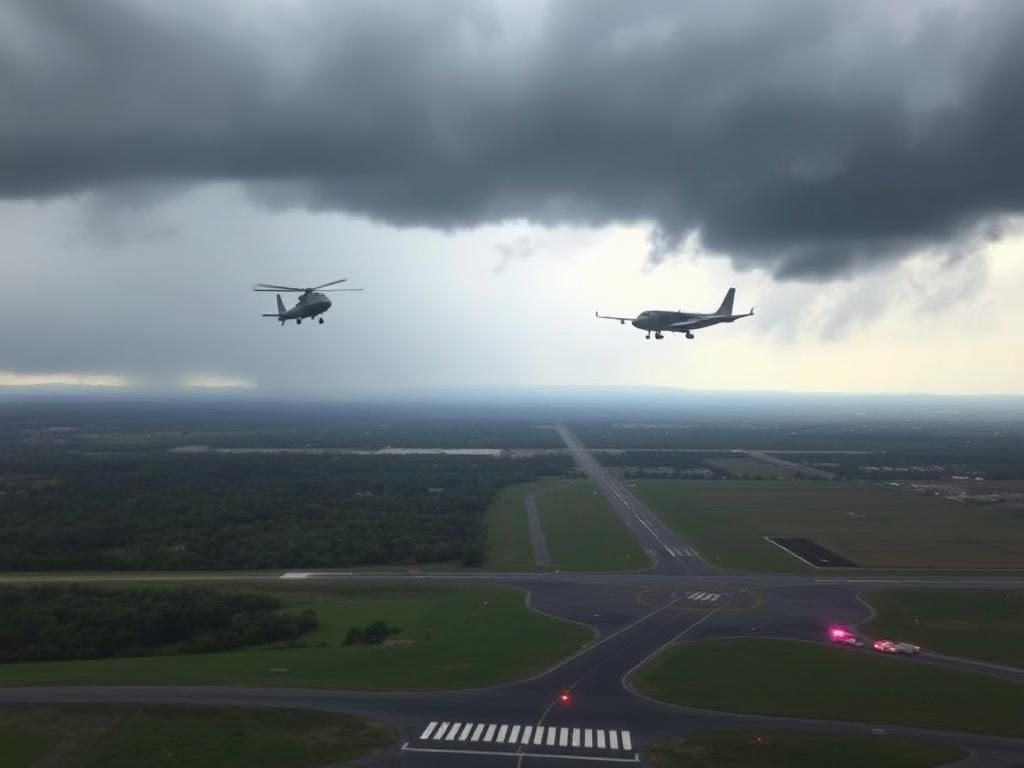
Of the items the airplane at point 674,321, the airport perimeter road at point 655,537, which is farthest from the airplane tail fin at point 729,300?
the airport perimeter road at point 655,537

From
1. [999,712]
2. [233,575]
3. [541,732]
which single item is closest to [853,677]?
[999,712]

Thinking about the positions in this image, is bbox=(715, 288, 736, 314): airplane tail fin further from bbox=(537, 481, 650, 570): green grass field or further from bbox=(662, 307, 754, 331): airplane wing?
bbox=(537, 481, 650, 570): green grass field

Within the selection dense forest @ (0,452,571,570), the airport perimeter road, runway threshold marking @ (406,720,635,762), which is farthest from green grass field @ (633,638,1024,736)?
dense forest @ (0,452,571,570)

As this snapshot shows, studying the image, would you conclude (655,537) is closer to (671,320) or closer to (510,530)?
(510,530)

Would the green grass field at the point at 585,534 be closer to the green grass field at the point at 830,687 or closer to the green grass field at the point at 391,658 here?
the green grass field at the point at 391,658

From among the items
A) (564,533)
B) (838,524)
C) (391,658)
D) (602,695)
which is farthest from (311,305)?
(838,524)

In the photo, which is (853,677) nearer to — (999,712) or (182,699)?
(999,712)
